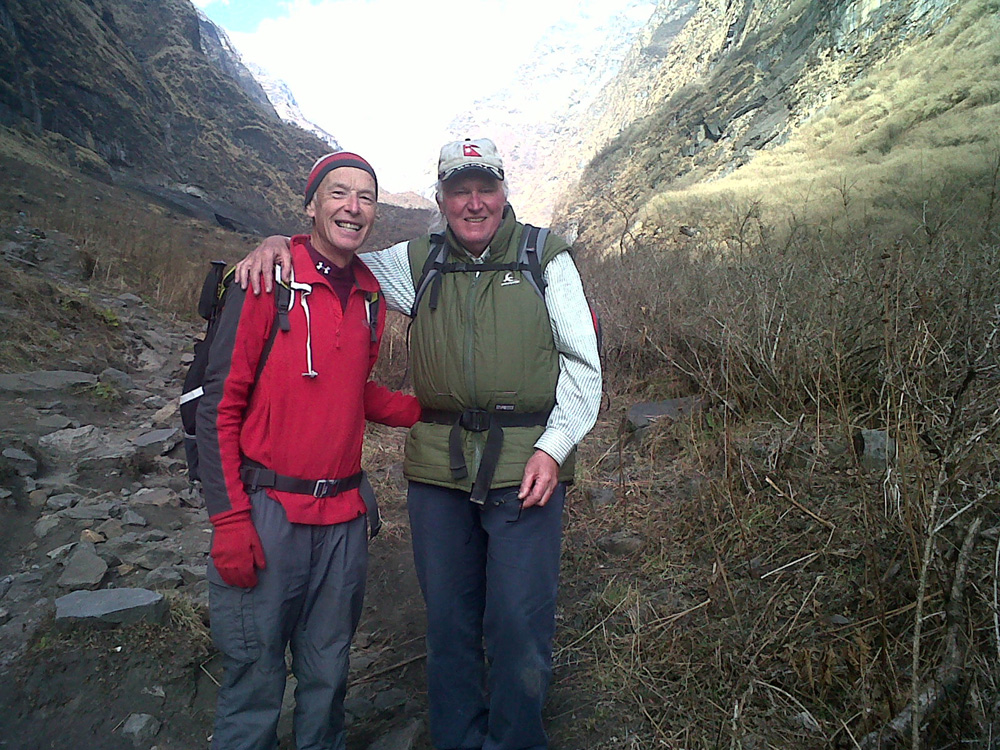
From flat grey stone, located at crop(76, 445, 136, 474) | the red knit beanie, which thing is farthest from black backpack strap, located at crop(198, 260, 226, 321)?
flat grey stone, located at crop(76, 445, 136, 474)

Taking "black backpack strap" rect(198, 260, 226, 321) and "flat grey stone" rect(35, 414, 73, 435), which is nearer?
"black backpack strap" rect(198, 260, 226, 321)

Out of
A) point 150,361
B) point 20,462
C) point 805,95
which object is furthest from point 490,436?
point 805,95

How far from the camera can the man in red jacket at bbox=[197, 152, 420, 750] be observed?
1.69 metres

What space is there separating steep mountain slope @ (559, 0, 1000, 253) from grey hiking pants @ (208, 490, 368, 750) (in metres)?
7.07

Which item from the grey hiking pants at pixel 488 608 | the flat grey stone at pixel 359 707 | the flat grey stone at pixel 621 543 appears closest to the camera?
the grey hiking pants at pixel 488 608

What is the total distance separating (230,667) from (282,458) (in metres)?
0.63

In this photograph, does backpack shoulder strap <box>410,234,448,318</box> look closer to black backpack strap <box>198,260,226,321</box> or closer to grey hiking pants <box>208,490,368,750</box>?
black backpack strap <box>198,260,226,321</box>

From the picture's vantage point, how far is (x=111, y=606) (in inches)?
97.7

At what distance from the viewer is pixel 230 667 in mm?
1712

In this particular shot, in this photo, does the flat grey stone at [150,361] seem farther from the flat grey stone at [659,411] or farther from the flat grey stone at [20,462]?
the flat grey stone at [659,411]

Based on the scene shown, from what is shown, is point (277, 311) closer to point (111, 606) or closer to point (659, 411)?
point (111, 606)

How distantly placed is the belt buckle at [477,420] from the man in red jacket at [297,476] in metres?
0.39

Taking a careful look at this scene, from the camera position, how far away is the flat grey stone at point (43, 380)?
4691 mm

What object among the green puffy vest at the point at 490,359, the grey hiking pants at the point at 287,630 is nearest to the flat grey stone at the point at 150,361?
the grey hiking pants at the point at 287,630
